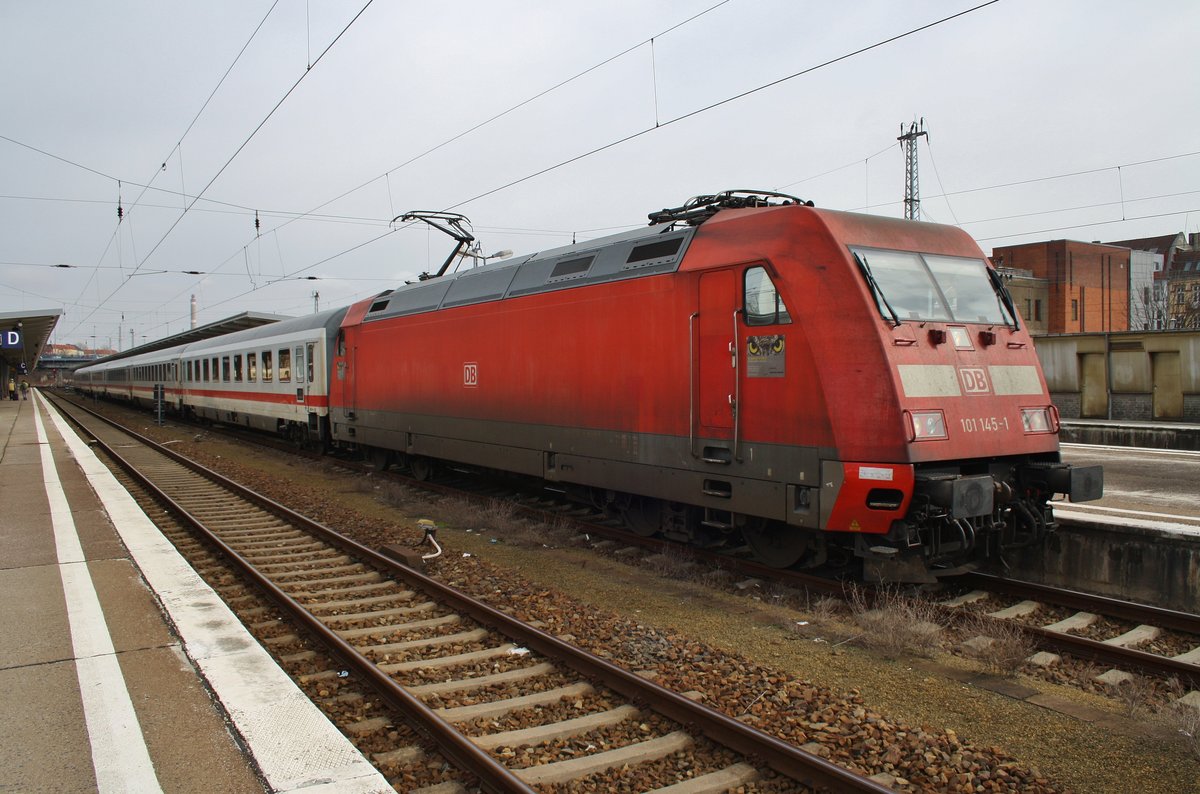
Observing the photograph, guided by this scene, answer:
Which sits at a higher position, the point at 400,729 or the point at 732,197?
the point at 732,197

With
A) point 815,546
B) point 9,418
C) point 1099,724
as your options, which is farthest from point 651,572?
point 9,418

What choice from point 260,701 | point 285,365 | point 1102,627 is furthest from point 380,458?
point 1102,627

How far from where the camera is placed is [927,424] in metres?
6.51

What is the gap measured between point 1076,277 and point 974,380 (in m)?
48.8

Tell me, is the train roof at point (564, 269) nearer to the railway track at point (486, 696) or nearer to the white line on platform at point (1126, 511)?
the railway track at point (486, 696)

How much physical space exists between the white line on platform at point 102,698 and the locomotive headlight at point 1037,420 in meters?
7.01

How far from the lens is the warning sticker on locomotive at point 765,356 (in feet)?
23.2

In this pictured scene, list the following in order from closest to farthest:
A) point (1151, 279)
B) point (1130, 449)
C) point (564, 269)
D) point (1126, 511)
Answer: point (1126, 511)
point (564, 269)
point (1130, 449)
point (1151, 279)

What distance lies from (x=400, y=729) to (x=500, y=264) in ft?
27.3

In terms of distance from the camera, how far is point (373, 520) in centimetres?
1127

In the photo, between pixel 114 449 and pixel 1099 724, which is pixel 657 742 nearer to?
pixel 1099 724

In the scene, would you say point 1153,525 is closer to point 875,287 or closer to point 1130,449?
point 875,287

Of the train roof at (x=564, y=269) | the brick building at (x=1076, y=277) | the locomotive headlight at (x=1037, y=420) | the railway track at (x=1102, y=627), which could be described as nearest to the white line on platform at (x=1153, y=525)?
the railway track at (x=1102, y=627)

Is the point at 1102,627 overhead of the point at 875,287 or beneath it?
beneath
